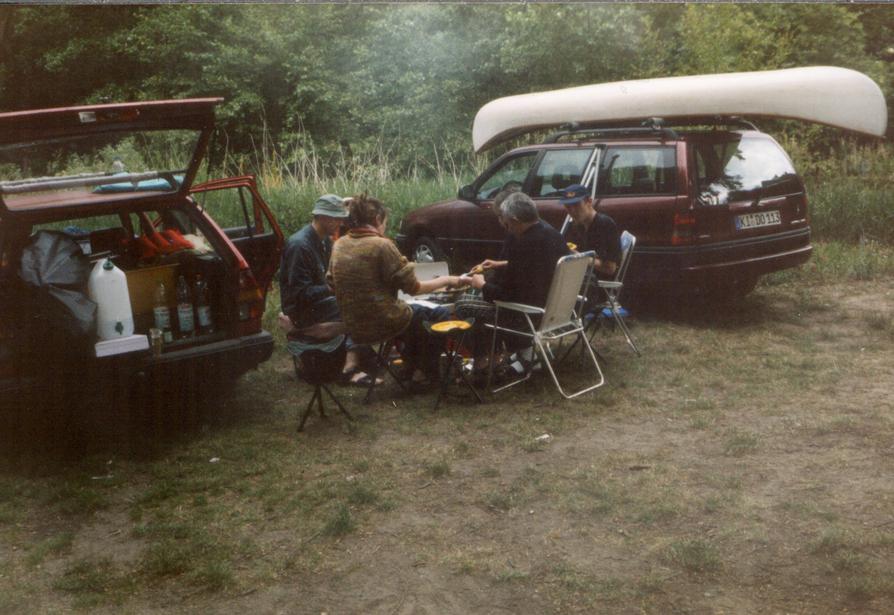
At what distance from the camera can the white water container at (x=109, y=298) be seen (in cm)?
496

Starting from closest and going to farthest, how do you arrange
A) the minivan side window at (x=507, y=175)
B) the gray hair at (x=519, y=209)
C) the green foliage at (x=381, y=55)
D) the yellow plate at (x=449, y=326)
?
the yellow plate at (x=449, y=326)
the gray hair at (x=519, y=209)
the minivan side window at (x=507, y=175)
the green foliage at (x=381, y=55)

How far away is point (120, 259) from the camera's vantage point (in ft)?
18.8

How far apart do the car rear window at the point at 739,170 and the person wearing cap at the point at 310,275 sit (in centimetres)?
323

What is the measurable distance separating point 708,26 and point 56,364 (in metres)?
14.3

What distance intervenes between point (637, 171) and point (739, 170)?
0.86 meters

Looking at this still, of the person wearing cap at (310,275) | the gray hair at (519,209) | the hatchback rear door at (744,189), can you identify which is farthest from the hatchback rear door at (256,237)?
the hatchback rear door at (744,189)

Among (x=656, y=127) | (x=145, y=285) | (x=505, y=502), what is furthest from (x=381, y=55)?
(x=505, y=502)

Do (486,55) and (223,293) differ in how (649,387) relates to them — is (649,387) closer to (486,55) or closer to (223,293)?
(223,293)

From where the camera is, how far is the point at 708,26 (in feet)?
53.5

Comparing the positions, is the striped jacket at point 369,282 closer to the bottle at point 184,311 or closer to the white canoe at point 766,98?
the bottle at point 184,311

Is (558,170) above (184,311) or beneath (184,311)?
above

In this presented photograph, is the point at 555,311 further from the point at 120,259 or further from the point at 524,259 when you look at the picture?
the point at 120,259

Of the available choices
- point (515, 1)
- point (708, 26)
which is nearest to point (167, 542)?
point (515, 1)

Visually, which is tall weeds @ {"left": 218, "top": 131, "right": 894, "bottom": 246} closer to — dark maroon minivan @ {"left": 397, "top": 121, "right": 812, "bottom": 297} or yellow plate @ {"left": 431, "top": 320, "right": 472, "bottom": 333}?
dark maroon minivan @ {"left": 397, "top": 121, "right": 812, "bottom": 297}
